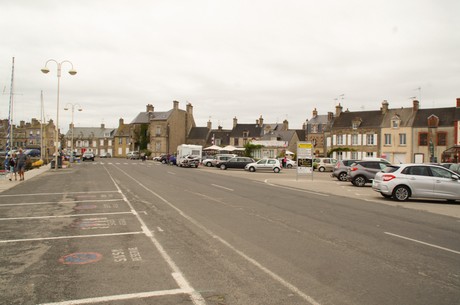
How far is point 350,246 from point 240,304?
148 inches

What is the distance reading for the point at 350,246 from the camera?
777 centimetres

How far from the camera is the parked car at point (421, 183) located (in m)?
15.6

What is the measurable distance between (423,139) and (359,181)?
3672cm

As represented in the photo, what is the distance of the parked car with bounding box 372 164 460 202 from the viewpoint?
51.2 ft

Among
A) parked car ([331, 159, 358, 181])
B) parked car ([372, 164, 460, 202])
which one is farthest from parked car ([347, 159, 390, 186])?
parked car ([372, 164, 460, 202])

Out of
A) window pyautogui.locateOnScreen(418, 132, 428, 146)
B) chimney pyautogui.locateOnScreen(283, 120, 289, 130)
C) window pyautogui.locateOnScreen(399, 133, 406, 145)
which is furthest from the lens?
chimney pyautogui.locateOnScreen(283, 120, 289, 130)

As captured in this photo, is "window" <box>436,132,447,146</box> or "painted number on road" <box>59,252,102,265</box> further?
"window" <box>436,132,447,146</box>

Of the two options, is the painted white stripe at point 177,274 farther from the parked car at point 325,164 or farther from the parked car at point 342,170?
the parked car at point 325,164

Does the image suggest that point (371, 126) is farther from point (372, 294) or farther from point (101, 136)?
point (101, 136)

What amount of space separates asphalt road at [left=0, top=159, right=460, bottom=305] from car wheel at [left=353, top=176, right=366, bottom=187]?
36.4 ft

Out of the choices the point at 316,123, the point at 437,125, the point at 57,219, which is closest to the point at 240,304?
the point at 57,219

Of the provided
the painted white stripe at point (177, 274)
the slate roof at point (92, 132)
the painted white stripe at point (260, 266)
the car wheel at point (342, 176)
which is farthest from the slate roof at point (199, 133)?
the painted white stripe at point (177, 274)

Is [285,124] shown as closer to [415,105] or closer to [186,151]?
[415,105]

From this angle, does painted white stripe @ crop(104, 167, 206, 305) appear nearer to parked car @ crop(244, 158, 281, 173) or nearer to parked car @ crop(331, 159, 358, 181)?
parked car @ crop(331, 159, 358, 181)
